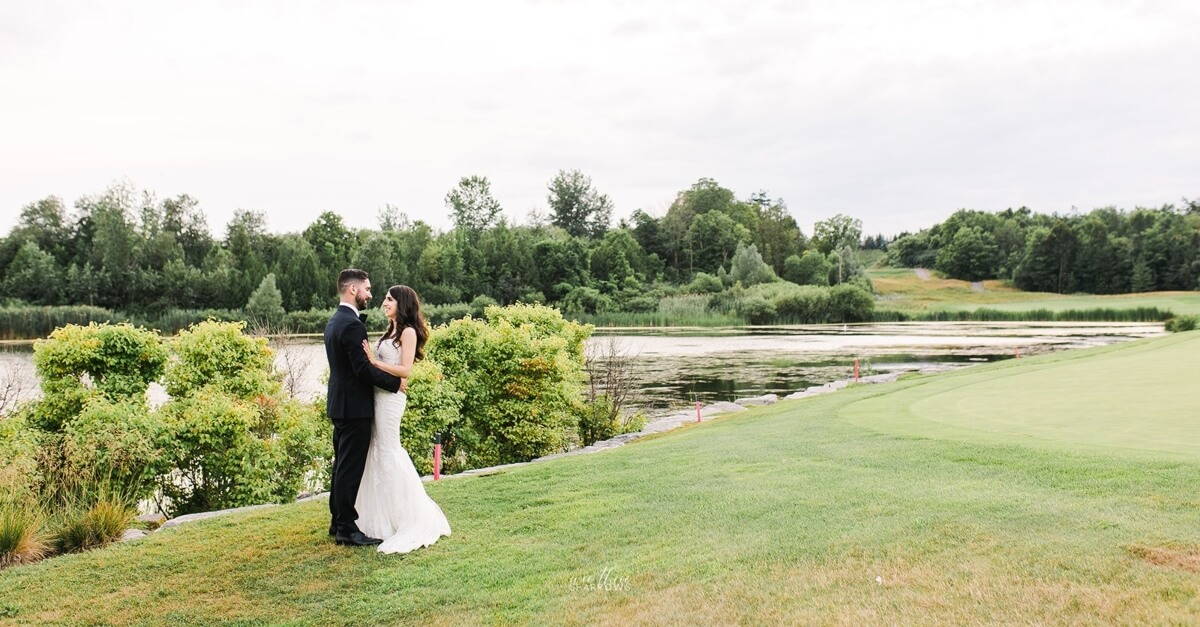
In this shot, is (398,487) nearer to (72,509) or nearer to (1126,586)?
(72,509)

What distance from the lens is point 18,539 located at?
22.9ft

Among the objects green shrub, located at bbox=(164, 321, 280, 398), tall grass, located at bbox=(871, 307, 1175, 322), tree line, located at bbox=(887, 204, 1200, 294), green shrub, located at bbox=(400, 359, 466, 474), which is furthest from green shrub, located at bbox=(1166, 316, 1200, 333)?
tree line, located at bbox=(887, 204, 1200, 294)

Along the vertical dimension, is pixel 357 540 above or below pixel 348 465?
below

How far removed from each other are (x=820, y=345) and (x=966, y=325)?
88.7 ft

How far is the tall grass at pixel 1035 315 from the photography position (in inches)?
2601

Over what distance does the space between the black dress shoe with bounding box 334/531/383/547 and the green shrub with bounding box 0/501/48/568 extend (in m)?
2.75

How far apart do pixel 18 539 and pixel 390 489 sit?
3.36m

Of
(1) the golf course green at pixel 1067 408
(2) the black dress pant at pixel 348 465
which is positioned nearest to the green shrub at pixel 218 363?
(2) the black dress pant at pixel 348 465

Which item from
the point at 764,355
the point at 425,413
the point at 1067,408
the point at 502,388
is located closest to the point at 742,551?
the point at 425,413

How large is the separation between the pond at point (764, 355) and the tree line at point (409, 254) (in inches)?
1193

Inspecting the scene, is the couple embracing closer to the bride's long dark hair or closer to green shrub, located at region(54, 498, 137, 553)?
the bride's long dark hair

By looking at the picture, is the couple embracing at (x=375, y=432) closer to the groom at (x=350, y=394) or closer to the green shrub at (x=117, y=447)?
the groom at (x=350, y=394)

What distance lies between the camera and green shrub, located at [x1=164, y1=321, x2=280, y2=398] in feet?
39.5

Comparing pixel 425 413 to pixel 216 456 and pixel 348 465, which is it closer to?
pixel 216 456
